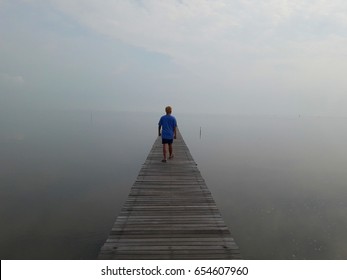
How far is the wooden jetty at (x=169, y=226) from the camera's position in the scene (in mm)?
4652

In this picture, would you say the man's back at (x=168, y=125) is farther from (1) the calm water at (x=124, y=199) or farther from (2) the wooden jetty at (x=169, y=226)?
(1) the calm water at (x=124, y=199)

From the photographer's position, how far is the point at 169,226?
5.64 m

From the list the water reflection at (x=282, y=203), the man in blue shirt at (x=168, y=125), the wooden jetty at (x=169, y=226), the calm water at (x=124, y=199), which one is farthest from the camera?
the water reflection at (x=282, y=203)

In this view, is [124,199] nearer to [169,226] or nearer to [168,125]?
[168,125]

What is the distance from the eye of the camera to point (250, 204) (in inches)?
581

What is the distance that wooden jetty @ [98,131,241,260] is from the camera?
4652 millimetres

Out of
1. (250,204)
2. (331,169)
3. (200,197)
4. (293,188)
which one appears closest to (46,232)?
(200,197)

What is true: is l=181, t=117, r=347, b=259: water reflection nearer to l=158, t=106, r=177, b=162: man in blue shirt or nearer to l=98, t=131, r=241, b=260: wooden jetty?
l=98, t=131, r=241, b=260: wooden jetty

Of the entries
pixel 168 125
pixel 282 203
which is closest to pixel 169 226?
pixel 168 125

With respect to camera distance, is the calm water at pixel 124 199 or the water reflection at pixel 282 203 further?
the water reflection at pixel 282 203

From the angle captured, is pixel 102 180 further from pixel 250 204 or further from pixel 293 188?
pixel 293 188

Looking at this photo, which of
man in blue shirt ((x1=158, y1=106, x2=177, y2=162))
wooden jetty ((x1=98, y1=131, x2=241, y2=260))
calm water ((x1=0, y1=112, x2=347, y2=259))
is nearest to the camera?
wooden jetty ((x1=98, y1=131, x2=241, y2=260))

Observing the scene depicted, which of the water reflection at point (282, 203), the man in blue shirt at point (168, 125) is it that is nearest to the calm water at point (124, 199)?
the water reflection at point (282, 203)

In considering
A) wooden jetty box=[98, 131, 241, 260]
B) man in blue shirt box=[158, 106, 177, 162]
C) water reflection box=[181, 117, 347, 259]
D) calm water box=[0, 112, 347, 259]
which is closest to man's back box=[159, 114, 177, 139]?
man in blue shirt box=[158, 106, 177, 162]
